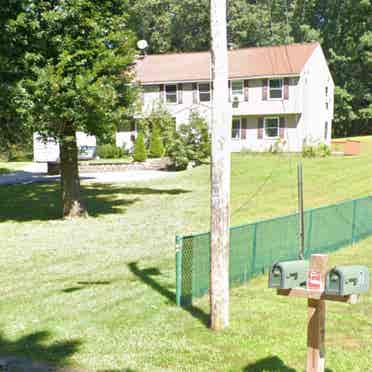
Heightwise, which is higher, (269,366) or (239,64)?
(239,64)

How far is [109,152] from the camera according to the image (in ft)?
135

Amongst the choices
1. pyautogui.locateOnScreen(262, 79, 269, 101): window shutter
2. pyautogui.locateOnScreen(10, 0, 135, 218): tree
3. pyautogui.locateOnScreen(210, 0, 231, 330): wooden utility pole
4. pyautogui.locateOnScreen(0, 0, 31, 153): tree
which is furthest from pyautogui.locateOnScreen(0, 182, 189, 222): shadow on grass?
pyautogui.locateOnScreen(262, 79, 269, 101): window shutter

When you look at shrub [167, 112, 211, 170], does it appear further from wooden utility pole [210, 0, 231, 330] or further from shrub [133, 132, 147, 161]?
wooden utility pole [210, 0, 231, 330]

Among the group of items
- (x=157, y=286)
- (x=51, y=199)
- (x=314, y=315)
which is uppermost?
(x=314, y=315)

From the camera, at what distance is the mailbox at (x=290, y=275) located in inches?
218

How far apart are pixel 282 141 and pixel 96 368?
109ft

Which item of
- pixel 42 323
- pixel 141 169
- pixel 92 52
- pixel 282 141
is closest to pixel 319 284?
pixel 42 323

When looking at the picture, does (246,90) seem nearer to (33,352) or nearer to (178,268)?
(178,268)

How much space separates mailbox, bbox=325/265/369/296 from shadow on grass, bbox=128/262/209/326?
133 inches

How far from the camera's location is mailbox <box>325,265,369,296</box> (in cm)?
512

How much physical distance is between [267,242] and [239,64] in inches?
1230

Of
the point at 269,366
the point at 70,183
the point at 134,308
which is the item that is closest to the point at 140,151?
the point at 70,183

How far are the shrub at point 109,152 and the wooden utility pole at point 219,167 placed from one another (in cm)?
3360

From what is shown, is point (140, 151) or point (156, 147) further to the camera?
point (156, 147)
